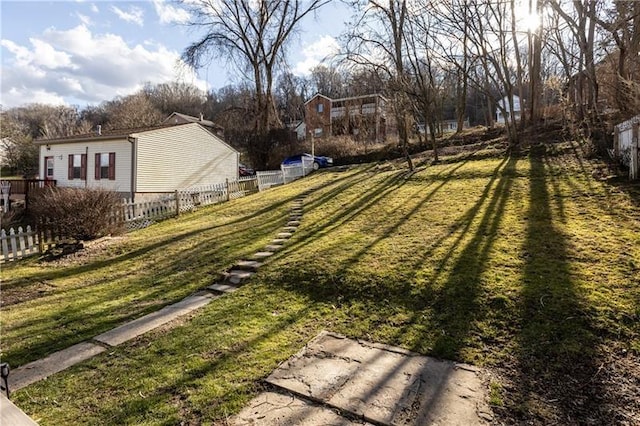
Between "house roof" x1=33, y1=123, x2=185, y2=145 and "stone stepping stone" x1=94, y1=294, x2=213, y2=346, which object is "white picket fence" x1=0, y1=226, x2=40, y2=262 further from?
"house roof" x1=33, y1=123, x2=185, y2=145

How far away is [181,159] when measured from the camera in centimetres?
2020

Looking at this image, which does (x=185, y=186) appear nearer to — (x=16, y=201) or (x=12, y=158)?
(x=16, y=201)

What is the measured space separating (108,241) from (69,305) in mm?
4384

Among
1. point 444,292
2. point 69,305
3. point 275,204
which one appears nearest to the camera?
point 444,292

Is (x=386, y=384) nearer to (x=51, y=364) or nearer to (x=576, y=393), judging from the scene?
(x=576, y=393)

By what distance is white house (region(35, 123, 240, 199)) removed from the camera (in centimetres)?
1781

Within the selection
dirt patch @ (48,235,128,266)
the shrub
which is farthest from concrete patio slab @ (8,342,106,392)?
the shrub

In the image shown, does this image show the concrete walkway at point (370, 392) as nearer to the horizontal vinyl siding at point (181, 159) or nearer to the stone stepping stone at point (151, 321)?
the stone stepping stone at point (151, 321)

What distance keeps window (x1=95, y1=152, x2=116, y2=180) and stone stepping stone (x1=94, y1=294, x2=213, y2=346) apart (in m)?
16.0

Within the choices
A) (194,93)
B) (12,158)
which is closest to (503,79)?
(12,158)

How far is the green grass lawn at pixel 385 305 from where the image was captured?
2.79 metres

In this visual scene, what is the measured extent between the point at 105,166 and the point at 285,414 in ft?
64.7

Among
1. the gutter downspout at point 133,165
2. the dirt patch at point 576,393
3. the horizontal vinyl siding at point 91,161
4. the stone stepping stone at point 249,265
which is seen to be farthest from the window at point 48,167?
the dirt patch at point 576,393

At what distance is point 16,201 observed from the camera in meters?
20.1
